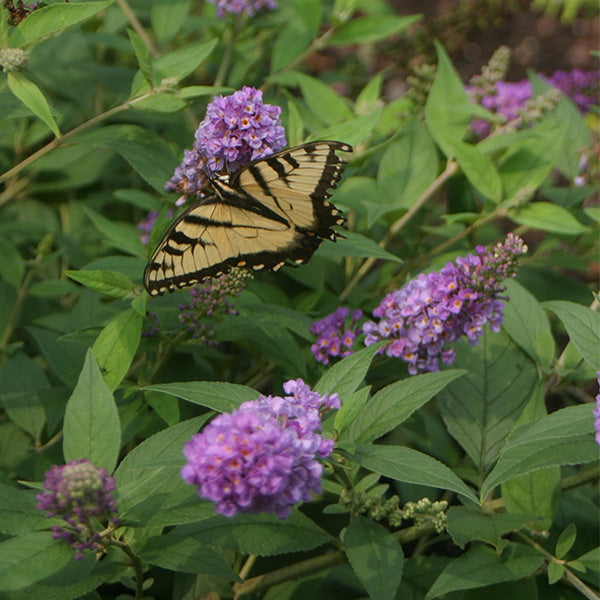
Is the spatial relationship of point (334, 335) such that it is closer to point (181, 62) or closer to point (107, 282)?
point (107, 282)

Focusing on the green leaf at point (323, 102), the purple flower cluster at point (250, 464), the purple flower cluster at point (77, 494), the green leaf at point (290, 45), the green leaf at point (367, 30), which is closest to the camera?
the purple flower cluster at point (250, 464)

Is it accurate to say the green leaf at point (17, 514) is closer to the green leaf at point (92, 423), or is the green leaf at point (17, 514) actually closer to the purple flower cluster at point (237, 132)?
the green leaf at point (92, 423)

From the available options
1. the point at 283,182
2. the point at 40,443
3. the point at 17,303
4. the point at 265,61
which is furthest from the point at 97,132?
the point at 265,61

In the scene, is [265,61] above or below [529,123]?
above

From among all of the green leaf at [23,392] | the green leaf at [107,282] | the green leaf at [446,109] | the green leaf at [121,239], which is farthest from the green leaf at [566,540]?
the green leaf at [23,392]

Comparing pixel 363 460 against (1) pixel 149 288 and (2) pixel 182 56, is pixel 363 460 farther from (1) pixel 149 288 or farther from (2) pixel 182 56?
(2) pixel 182 56

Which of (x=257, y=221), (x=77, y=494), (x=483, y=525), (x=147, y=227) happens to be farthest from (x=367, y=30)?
(x=77, y=494)

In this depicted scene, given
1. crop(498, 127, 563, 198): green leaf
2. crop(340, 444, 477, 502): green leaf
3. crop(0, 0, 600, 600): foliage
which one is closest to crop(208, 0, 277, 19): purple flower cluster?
crop(0, 0, 600, 600): foliage
